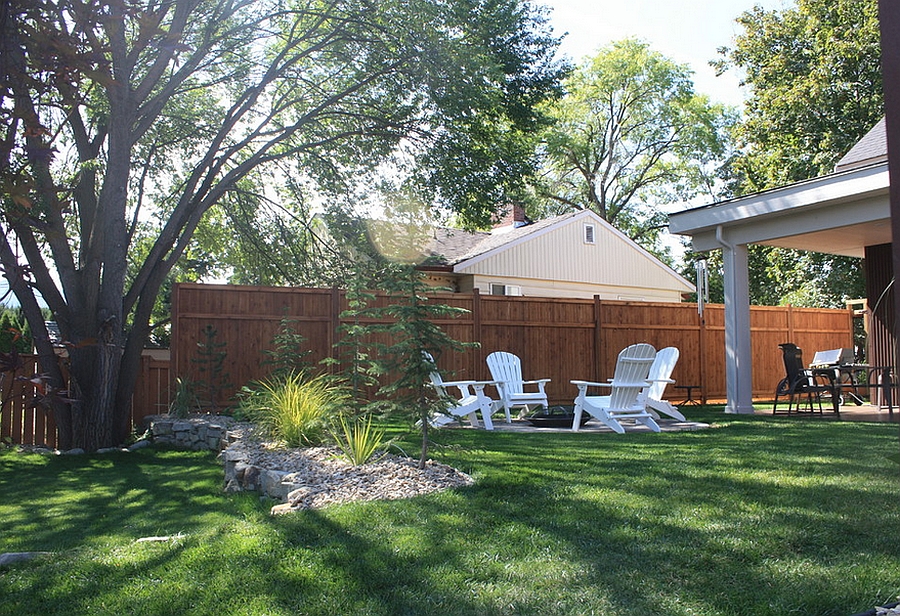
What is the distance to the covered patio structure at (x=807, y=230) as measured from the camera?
29.2 ft

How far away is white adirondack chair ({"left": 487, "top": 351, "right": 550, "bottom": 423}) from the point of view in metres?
9.18

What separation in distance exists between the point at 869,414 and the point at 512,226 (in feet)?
51.0

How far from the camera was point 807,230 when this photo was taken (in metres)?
9.58

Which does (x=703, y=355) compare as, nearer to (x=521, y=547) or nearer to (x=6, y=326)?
(x=521, y=547)

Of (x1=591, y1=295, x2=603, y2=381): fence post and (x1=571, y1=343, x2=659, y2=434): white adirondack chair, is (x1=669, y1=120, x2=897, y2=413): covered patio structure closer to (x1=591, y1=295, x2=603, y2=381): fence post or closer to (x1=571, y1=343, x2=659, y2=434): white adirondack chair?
(x1=591, y1=295, x2=603, y2=381): fence post

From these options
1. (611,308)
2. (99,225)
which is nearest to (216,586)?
(99,225)

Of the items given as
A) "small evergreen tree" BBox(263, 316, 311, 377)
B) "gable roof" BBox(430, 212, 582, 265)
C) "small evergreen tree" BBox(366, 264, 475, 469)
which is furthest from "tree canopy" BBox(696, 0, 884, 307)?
"small evergreen tree" BBox(366, 264, 475, 469)

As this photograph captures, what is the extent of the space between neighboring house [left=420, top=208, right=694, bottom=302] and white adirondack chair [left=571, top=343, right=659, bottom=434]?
1126cm

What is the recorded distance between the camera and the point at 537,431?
Result: 804 cm

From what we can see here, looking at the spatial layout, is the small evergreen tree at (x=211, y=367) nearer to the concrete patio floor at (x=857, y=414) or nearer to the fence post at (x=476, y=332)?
the fence post at (x=476, y=332)

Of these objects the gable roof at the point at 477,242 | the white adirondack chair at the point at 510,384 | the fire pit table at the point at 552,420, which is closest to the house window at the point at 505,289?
the gable roof at the point at 477,242

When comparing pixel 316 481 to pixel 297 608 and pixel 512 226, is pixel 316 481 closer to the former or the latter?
pixel 297 608

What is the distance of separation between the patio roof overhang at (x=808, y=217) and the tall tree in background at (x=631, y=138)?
1921cm

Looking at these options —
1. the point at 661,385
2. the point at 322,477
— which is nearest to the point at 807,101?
the point at 661,385
